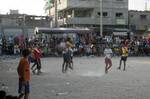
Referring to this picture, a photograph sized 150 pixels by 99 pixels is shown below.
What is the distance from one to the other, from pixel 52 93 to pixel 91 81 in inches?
173

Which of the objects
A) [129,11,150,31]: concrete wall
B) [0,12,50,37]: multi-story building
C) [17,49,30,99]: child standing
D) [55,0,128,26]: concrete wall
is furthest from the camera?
[129,11,150,31]: concrete wall

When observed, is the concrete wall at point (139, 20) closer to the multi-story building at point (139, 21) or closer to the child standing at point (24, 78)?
the multi-story building at point (139, 21)

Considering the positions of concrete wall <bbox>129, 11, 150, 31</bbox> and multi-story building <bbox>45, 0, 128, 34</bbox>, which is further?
concrete wall <bbox>129, 11, 150, 31</bbox>

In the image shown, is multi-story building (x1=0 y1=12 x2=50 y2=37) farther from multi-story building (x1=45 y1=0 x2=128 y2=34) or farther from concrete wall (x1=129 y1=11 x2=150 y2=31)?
concrete wall (x1=129 y1=11 x2=150 y2=31)

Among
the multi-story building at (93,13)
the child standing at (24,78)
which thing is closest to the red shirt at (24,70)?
the child standing at (24,78)

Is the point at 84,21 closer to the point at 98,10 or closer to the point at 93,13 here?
the point at 93,13

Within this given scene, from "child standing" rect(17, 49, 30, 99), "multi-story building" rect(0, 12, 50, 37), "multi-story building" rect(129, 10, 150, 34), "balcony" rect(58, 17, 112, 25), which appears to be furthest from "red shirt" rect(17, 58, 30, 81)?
"multi-story building" rect(129, 10, 150, 34)

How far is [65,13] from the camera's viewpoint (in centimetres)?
7700

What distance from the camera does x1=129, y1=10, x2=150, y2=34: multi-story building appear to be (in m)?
74.2

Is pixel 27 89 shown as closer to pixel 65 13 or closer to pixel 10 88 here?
pixel 10 88

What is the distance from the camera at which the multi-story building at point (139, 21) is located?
2923 inches

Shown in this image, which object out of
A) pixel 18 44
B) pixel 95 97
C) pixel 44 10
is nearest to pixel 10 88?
pixel 95 97

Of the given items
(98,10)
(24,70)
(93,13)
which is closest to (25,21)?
(93,13)

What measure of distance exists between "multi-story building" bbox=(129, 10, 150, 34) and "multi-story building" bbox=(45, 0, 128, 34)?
1.67 meters
